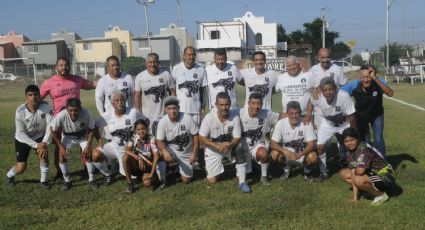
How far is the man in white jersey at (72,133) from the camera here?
6.36 metres

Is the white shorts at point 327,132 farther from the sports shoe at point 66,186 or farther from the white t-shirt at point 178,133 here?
the sports shoe at point 66,186

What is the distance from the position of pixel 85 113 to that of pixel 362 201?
158 inches

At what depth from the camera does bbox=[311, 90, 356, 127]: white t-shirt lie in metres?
6.66

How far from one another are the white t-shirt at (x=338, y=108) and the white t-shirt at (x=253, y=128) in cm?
88

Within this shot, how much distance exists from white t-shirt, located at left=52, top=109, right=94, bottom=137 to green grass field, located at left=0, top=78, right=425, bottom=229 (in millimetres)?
778

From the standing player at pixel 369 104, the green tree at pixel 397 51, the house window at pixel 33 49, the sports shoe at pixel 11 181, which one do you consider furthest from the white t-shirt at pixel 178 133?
the house window at pixel 33 49

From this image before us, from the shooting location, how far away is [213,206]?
5441 millimetres

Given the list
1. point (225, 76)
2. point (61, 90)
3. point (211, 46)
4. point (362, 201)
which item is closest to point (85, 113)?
point (61, 90)

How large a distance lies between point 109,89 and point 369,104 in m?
4.08

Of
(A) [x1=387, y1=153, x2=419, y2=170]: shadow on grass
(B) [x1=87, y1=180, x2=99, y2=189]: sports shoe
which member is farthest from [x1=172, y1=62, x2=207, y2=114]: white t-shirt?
(A) [x1=387, y1=153, x2=419, y2=170]: shadow on grass

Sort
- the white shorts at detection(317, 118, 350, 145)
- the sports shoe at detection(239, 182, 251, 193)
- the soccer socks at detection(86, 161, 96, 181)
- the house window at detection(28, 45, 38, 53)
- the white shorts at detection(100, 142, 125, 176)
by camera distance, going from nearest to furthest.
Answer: the sports shoe at detection(239, 182, 251, 193) → the soccer socks at detection(86, 161, 96, 181) → the white shorts at detection(100, 142, 125, 176) → the white shorts at detection(317, 118, 350, 145) → the house window at detection(28, 45, 38, 53)

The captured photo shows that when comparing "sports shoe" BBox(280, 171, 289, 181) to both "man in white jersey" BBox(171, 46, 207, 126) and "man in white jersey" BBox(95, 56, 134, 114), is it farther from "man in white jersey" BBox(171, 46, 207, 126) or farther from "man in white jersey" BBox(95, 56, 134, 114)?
"man in white jersey" BBox(95, 56, 134, 114)

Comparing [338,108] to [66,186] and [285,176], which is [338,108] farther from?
[66,186]

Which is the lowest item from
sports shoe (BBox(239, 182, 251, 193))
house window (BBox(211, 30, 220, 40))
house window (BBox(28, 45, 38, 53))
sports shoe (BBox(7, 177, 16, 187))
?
sports shoe (BBox(239, 182, 251, 193))
